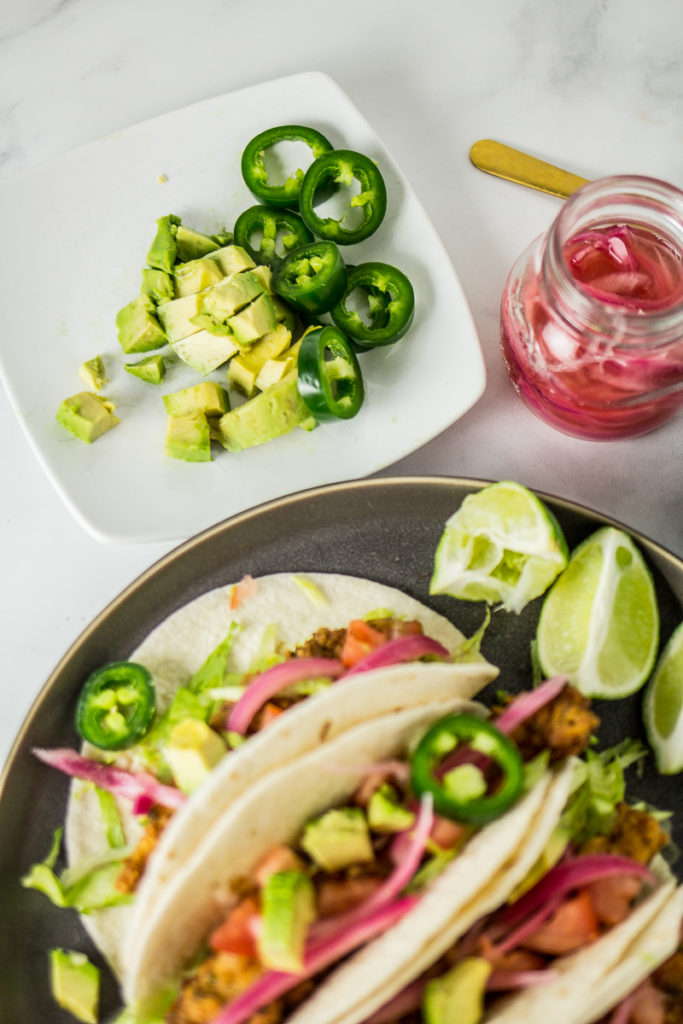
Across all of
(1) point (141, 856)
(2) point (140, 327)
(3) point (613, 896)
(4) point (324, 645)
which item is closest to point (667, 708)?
(3) point (613, 896)

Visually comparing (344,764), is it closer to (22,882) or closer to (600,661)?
(600,661)

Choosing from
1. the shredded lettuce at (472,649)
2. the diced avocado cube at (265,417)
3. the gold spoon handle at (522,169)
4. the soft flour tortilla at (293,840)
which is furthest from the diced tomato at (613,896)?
the gold spoon handle at (522,169)

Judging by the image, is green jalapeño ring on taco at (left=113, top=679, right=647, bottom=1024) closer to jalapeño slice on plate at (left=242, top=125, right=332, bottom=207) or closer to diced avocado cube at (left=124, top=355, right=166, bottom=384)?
diced avocado cube at (left=124, top=355, right=166, bottom=384)

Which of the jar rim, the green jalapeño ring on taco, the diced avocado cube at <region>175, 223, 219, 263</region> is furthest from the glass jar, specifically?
the diced avocado cube at <region>175, 223, 219, 263</region>

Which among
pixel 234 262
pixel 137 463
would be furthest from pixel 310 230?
pixel 137 463

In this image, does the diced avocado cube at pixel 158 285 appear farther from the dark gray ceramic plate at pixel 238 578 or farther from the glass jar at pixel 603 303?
the glass jar at pixel 603 303

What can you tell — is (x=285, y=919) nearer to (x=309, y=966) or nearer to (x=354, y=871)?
(x=309, y=966)
